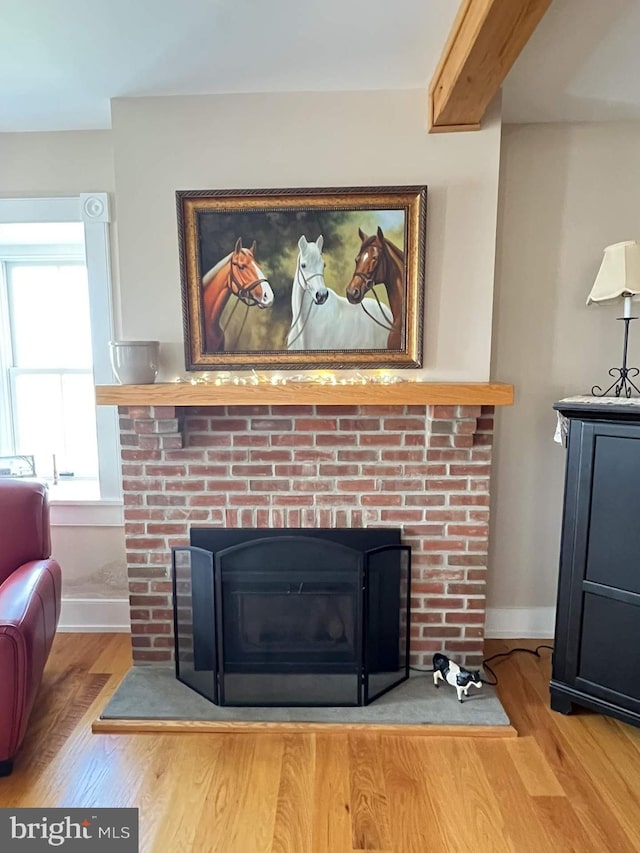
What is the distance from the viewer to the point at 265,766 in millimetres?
1796

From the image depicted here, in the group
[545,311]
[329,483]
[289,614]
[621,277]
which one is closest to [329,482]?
[329,483]

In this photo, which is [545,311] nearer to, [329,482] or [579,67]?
[579,67]

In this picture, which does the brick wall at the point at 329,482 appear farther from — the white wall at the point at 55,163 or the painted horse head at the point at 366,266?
the white wall at the point at 55,163

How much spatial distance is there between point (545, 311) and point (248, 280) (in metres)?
1.38

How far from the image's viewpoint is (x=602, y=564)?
1.90 m

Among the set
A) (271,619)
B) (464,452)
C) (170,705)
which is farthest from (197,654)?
(464,452)

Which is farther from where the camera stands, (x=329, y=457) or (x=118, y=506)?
(x=118, y=506)

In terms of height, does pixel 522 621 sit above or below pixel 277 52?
below

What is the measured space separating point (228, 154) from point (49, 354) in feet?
4.93

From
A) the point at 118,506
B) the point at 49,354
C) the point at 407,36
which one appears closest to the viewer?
the point at 407,36

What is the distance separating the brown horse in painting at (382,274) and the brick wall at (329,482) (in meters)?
0.38

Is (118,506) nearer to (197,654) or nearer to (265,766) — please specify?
(197,654)

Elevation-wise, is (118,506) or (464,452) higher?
(464,452)

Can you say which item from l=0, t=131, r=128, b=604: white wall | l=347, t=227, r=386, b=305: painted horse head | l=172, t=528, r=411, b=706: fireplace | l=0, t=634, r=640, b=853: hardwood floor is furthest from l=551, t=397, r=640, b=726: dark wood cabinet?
l=0, t=131, r=128, b=604: white wall
